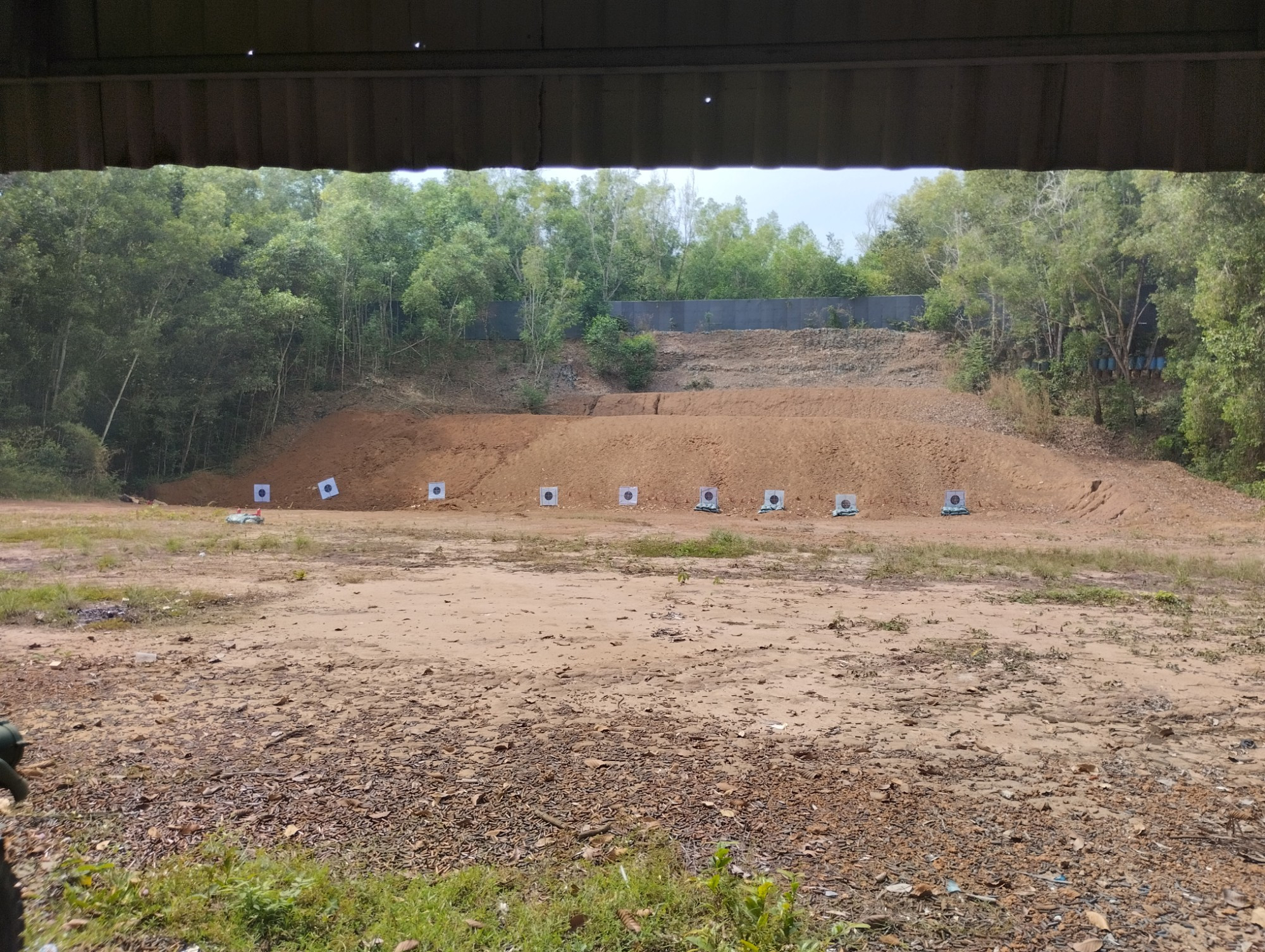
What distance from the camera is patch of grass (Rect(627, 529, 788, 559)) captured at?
522 inches

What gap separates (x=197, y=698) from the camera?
215 inches

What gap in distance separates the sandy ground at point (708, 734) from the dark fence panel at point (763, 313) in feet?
92.2

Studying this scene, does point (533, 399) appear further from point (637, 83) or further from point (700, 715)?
point (637, 83)

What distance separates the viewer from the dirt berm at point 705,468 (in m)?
22.8

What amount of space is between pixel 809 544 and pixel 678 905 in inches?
482

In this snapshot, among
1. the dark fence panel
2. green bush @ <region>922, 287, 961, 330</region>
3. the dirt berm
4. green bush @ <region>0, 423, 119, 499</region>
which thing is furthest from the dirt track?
the dark fence panel

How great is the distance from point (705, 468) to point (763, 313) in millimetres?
15346

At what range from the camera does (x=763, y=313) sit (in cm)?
3797

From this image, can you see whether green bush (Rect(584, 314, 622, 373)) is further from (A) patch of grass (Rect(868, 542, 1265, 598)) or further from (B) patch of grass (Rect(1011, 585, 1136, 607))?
(B) patch of grass (Rect(1011, 585, 1136, 607))

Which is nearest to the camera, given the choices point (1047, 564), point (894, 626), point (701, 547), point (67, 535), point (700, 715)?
point (700, 715)

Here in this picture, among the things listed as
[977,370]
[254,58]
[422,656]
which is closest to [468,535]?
[422,656]

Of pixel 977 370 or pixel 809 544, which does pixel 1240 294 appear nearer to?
pixel 977 370

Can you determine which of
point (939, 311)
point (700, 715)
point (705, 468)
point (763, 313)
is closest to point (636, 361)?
point (763, 313)

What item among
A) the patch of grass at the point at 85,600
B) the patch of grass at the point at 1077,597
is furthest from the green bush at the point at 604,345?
the patch of grass at the point at 85,600
